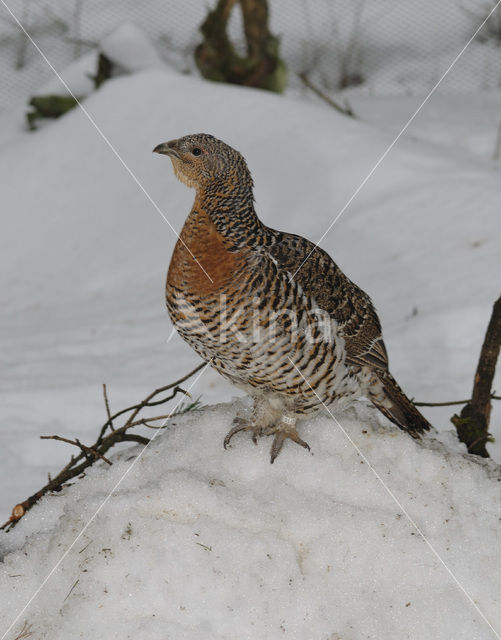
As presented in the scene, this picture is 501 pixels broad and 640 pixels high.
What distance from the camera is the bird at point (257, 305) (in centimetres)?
255

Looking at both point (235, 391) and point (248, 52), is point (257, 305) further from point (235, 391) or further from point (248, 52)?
point (248, 52)

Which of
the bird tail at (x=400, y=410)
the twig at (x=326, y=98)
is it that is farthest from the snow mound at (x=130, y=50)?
the bird tail at (x=400, y=410)

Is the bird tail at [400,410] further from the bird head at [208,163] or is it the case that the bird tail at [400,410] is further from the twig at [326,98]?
the twig at [326,98]

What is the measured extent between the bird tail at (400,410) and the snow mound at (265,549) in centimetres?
36

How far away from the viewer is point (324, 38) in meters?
10.5

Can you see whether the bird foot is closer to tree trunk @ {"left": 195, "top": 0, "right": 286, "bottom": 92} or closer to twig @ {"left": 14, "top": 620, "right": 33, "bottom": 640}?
twig @ {"left": 14, "top": 620, "right": 33, "bottom": 640}

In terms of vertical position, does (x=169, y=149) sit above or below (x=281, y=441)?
above

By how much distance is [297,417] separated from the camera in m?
2.85

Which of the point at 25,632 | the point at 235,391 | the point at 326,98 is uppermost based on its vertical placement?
the point at 25,632

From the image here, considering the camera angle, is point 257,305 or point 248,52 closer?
point 257,305

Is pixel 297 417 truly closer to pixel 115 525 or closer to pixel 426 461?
pixel 426 461

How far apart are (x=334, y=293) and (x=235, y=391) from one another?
1534 mm

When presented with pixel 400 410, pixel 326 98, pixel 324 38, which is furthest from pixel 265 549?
pixel 324 38

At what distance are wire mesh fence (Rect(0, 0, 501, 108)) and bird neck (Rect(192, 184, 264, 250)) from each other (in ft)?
22.3
